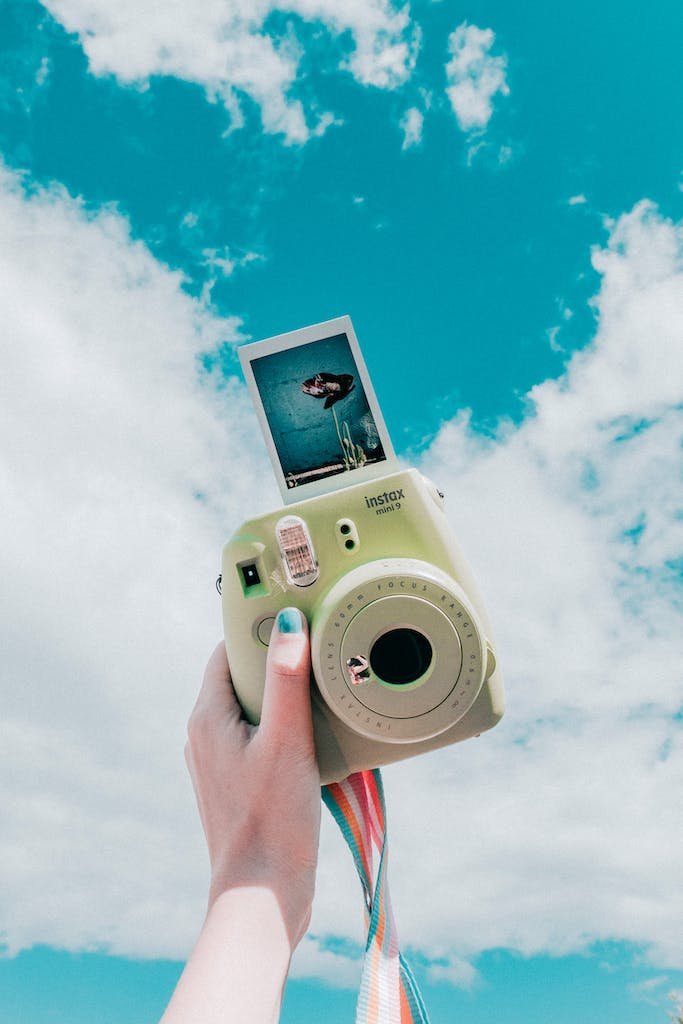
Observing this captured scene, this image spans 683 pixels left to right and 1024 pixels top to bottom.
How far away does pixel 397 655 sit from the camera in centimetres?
259

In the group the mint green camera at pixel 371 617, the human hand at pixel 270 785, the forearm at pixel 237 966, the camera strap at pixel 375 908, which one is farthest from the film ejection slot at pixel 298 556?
the forearm at pixel 237 966

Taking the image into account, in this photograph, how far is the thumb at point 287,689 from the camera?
2.39 m

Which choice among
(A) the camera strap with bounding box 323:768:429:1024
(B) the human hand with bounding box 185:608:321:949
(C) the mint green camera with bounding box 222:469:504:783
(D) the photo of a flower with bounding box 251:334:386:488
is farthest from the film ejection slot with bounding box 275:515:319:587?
(A) the camera strap with bounding box 323:768:429:1024

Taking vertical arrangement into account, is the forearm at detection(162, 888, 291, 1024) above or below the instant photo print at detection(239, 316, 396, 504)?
below

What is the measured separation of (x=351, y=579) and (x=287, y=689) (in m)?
0.42

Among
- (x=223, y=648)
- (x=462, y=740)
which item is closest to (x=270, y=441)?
(x=223, y=648)

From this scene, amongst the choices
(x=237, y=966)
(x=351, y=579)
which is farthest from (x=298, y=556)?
(x=237, y=966)

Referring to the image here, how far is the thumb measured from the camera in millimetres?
2387

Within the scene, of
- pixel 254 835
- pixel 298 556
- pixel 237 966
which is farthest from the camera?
pixel 298 556

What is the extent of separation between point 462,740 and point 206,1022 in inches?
54.2

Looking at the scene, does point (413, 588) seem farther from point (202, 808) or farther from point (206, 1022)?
point (206, 1022)

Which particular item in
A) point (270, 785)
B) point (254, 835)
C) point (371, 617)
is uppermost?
point (371, 617)

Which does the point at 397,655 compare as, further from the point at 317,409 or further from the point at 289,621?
the point at 317,409

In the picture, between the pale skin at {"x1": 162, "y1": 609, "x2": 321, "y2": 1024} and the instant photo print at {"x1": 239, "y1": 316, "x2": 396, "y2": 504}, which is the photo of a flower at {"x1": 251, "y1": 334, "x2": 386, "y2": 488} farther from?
the pale skin at {"x1": 162, "y1": 609, "x2": 321, "y2": 1024}
